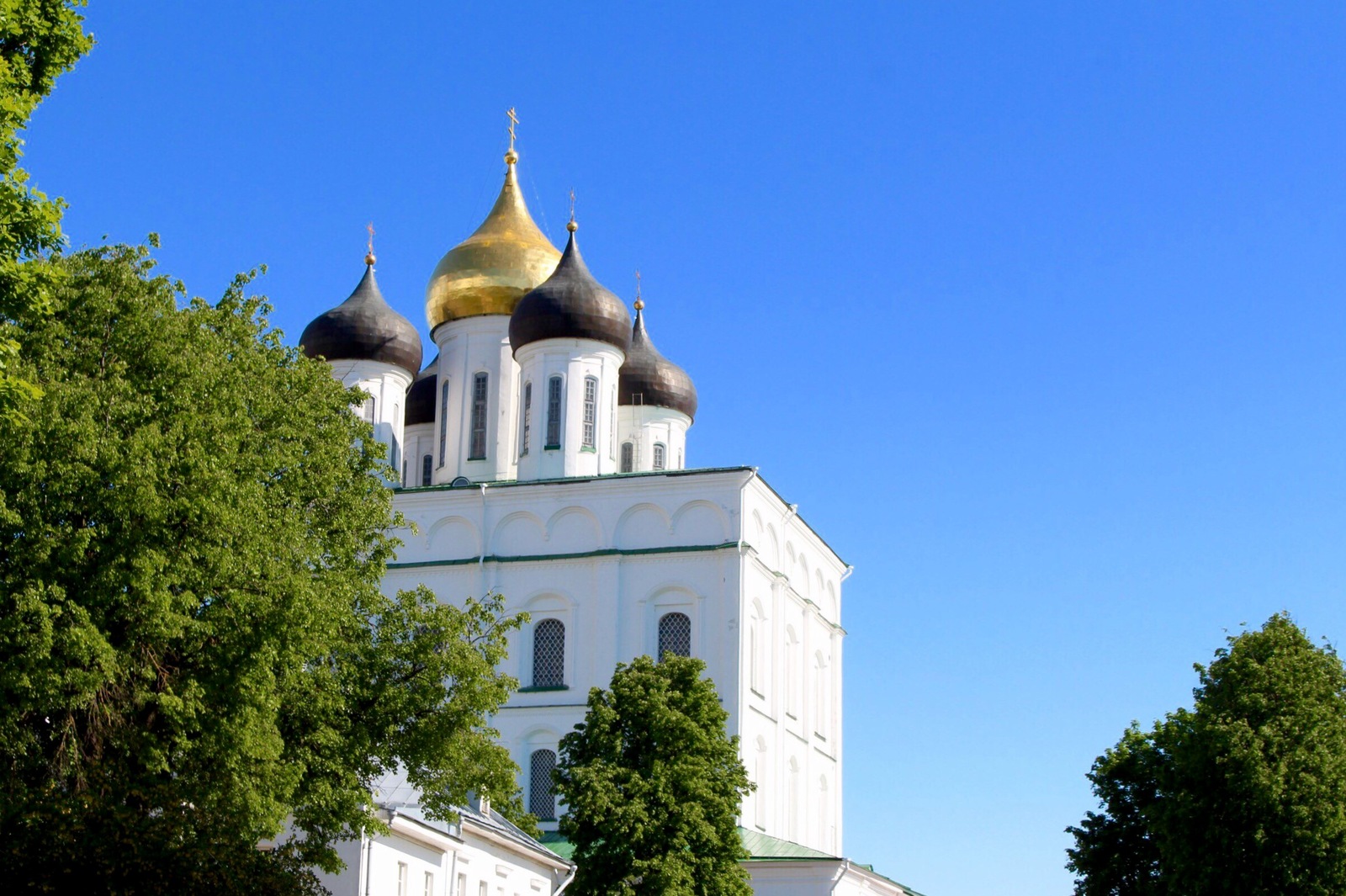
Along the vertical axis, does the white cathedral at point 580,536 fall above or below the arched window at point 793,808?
above

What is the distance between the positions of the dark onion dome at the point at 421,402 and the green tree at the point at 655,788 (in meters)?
16.2

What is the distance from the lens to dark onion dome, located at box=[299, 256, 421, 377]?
144ft

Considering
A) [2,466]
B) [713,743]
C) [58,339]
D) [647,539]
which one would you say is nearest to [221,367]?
[58,339]

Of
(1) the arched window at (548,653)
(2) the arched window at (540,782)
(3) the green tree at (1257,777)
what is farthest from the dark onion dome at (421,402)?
(3) the green tree at (1257,777)

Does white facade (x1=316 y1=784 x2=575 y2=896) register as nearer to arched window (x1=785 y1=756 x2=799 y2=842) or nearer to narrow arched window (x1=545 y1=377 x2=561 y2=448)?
arched window (x1=785 y1=756 x2=799 y2=842)

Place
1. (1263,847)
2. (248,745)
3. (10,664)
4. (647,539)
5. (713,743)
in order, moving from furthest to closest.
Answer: (647,539), (713,743), (1263,847), (248,745), (10,664)

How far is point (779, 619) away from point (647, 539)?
144 inches

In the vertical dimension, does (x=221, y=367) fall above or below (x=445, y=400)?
below

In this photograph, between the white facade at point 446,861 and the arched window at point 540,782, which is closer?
the white facade at point 446,861

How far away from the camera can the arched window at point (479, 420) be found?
141ft

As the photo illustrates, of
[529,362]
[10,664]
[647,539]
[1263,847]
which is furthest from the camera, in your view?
[529,362]

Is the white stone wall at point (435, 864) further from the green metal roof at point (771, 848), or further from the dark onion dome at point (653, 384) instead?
the dark onion dome at point (653, 384)

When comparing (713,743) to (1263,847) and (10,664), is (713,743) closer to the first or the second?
(1263,847)

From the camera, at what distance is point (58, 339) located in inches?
758
